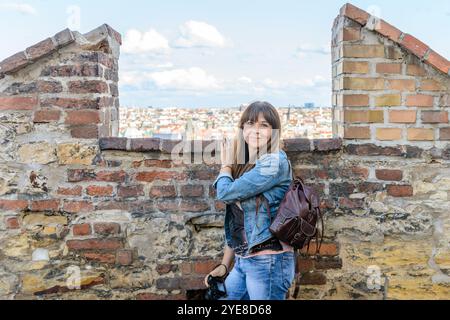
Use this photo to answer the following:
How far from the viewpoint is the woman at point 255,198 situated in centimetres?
265

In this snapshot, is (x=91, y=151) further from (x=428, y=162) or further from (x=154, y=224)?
(x=428, y=162)

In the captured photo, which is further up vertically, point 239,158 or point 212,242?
point 239,158

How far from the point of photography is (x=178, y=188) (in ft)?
11.3

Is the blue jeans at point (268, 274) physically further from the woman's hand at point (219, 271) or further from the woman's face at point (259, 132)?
the woman's face at point (259, 132)

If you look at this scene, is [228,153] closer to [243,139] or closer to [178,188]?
[243,139]

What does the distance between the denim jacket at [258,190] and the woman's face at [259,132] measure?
9 cm

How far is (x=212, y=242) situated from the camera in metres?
3.48

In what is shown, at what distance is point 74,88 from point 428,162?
235 cm

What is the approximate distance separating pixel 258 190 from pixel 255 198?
0.08m

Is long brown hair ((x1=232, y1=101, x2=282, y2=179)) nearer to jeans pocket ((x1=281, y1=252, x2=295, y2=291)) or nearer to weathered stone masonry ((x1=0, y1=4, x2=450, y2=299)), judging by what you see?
jeans pocket ((x1=281, y1=252, x2=295, y2=291))

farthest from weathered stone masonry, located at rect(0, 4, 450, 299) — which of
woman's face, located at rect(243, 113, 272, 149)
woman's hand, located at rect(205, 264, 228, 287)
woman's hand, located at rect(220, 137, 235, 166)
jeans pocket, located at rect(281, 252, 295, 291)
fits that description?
jeans pocket, located at rect(281, 252, 295, 291)

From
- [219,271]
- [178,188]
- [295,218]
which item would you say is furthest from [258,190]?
[178,188]

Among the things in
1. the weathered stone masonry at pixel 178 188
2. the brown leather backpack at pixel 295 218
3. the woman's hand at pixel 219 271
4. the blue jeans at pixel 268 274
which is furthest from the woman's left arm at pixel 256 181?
the weathered stone masonry at pixel 178 188
